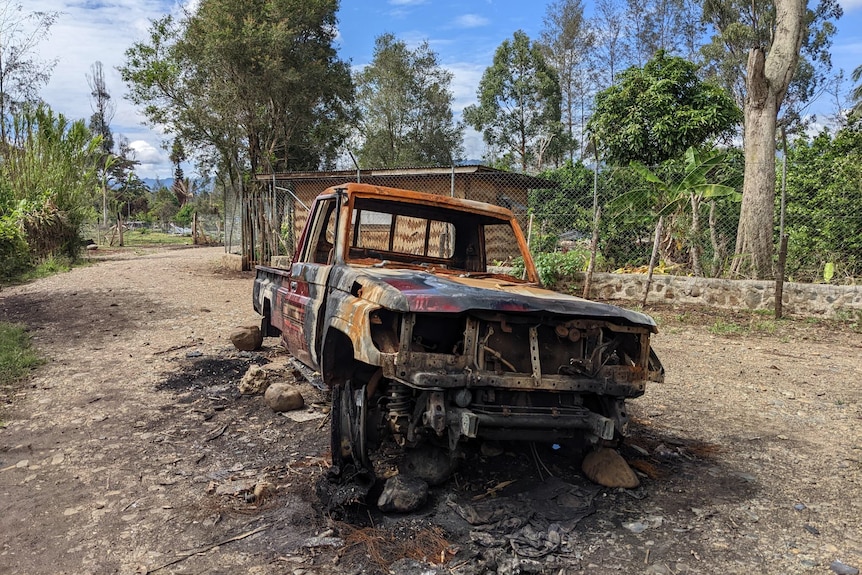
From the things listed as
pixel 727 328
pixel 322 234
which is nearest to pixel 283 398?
pixel 322 234

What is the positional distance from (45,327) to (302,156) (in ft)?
41.4

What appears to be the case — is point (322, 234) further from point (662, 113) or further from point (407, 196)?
point (662, 113)

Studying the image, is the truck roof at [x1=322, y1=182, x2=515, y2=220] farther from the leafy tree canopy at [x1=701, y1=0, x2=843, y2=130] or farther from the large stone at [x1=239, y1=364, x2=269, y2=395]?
the leafy tree canopy at [x1=701, y1=0, x2=843, y2=130]

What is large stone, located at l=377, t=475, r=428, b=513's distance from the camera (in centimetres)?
323

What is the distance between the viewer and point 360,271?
386cm

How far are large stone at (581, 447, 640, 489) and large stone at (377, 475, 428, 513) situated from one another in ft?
3.62

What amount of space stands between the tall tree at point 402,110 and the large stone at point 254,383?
3105 centimetres

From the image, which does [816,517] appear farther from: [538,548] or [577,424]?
[538,548]

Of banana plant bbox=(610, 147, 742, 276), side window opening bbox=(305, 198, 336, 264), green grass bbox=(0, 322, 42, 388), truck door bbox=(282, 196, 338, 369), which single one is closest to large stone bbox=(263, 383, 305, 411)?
truck door bbox=(282, 196, 338, 369)

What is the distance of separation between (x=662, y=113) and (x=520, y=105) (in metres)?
19.6

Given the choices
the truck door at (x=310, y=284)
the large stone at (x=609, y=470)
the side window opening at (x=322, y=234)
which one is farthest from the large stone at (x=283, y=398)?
the large stone at (x=609, y=470)

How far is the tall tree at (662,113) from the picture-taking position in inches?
577

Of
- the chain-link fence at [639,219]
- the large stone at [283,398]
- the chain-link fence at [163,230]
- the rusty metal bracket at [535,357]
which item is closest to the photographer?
the rusty metal bracket at [535,357]

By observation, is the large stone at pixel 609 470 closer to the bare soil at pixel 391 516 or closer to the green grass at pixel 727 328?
the bare soil at pixel 391 516
